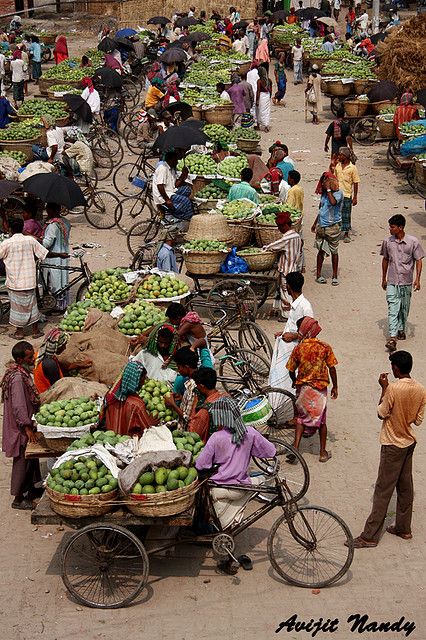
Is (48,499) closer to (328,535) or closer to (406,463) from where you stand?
(328,535)

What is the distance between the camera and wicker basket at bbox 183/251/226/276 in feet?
38.0

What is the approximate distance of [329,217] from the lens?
1303 centimetres

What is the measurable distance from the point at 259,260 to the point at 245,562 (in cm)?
521

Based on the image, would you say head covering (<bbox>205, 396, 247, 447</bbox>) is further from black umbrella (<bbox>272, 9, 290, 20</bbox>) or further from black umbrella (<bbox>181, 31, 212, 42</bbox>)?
black umbrella (<bbox>272, 9, 290, 20</bbox>)

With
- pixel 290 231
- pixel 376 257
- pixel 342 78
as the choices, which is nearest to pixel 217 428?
pixel 290 231

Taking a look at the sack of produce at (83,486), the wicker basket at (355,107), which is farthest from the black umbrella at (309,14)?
the sack of produce at (83,486)

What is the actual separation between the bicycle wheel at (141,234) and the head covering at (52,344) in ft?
17.9

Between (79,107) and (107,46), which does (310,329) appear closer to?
(79,107)

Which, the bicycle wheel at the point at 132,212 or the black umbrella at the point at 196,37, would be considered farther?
the black umbrella at the point at 196,37

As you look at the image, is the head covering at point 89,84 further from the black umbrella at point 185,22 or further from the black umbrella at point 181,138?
the black umbrella at point 185,22

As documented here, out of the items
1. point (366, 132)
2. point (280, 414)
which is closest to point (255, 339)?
point (280, 414)

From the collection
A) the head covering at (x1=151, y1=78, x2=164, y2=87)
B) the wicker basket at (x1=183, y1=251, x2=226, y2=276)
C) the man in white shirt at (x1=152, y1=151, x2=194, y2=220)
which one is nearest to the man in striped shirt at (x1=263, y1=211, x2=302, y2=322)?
the wicker basket at (x1=183, y1=251, x2=226, y2=276)

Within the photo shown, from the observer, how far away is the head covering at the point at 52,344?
877 cm

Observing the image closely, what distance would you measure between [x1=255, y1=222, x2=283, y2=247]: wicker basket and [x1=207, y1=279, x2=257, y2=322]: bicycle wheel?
917mm
